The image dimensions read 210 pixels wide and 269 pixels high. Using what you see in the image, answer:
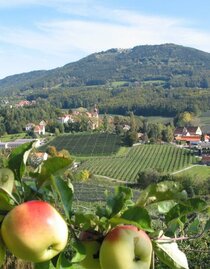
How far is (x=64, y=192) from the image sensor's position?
958 mm

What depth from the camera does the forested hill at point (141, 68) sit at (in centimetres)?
14188

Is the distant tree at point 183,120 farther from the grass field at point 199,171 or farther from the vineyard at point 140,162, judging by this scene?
the grass field at point 199,171

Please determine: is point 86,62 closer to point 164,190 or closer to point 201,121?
point 201,121

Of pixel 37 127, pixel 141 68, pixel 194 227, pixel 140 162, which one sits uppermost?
pixel 194 227

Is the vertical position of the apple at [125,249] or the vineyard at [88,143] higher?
the apple at [125,249]

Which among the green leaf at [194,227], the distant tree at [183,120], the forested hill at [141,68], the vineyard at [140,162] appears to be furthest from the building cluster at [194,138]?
the green leaf at [194,227]

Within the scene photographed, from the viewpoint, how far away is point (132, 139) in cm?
6003

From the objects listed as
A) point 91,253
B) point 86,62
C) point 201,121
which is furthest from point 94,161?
point 86,62

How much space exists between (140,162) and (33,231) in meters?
51.5

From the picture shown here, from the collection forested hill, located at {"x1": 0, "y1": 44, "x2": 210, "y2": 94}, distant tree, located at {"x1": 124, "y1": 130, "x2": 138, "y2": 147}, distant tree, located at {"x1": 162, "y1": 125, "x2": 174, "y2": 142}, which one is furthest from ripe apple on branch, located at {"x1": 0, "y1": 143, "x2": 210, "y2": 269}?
forested hill, located at {"x1": 0, "y1": 44, "x2": 210, "y2": 94}

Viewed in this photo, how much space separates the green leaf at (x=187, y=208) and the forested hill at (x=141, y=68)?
12847cm

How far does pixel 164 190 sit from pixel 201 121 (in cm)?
8340

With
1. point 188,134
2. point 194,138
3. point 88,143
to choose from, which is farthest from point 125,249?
point 188,134

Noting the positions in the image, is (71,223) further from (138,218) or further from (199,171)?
(199,171)
